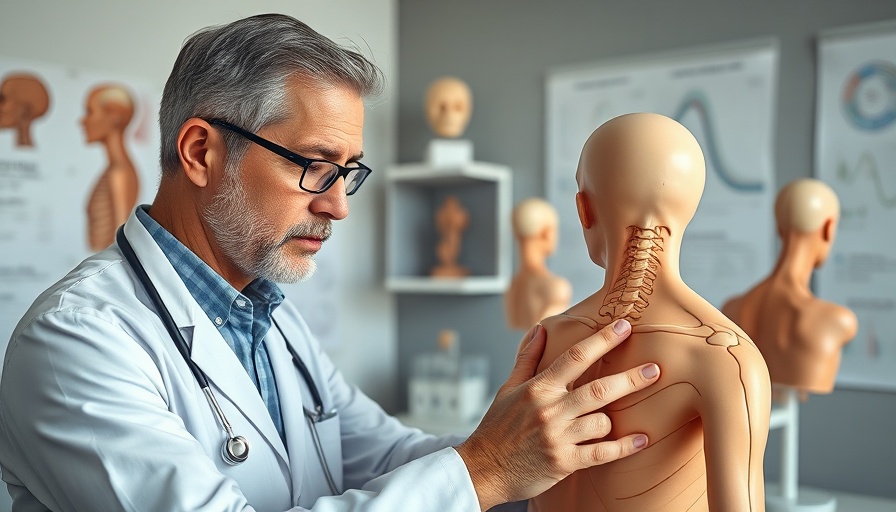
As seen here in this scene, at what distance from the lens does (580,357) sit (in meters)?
1.00

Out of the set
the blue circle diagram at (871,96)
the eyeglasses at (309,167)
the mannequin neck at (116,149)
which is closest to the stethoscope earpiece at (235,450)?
the eyeglasses at (309,167)

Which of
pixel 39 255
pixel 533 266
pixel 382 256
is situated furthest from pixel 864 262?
pixel 39 255

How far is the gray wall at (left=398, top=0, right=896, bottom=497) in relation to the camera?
2.54 meters

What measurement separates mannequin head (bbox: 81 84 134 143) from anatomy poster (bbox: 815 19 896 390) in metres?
2.25

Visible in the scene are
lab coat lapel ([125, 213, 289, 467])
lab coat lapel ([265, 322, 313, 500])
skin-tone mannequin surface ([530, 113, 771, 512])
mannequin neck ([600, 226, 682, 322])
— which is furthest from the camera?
lab coat lapel ([265, 322, 313, 500])

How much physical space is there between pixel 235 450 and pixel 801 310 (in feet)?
4.73

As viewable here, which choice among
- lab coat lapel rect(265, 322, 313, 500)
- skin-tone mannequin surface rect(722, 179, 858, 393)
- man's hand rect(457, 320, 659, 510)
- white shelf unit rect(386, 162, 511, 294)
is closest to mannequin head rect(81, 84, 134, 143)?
white shelf unit rect(386, 162, 511, 294)

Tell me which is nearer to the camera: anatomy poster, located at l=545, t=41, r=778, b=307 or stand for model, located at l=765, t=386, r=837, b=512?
stand for model, located at l=765, t=386, r=837, b=512

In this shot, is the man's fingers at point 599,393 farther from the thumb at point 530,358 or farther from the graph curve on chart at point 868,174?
the graph curve on chart at point 868,174

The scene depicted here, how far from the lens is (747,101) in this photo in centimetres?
271

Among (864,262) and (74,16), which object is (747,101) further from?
(74,16)

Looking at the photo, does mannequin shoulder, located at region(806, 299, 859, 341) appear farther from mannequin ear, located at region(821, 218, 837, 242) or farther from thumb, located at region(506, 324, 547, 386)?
thumb, located at region(506, 324, 547, 386)

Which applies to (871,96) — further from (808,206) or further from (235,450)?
(235,450)

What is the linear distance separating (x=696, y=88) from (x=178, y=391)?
2263mm
